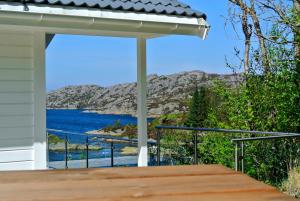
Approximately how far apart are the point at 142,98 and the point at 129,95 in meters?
11.8

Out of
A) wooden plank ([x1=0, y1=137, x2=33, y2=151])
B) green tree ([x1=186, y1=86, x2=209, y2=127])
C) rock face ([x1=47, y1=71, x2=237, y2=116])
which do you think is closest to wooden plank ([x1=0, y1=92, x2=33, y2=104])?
wooden plank ([x1=0, y1=137, x2=33, y2=151])

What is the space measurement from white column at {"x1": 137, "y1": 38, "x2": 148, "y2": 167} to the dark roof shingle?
0.72 metres

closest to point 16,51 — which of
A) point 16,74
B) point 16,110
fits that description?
point 16,74

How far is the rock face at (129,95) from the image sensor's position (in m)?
16.2

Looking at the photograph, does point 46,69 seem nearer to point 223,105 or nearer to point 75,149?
point 75,149

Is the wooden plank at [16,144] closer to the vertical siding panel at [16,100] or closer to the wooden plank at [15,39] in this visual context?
the vertical siding panel at [16,100]

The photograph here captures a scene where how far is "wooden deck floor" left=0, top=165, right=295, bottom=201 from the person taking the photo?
1765 mm

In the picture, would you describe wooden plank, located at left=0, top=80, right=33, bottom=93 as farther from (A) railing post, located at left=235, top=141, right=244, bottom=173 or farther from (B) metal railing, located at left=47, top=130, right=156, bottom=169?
(A) railing post, located at left=235, top=141, right=244, bottom=173

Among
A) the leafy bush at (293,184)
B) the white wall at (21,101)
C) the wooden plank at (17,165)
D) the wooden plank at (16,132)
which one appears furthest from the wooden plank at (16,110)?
the leafy bush at (293,184)

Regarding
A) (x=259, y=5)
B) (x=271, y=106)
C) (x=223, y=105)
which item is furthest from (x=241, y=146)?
(x=259, y=5)

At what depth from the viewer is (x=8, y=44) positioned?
17.8ft

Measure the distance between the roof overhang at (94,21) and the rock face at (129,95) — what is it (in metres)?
10.0

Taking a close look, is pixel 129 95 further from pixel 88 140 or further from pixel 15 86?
pixel 15 86

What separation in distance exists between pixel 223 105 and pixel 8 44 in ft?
25.5
